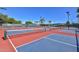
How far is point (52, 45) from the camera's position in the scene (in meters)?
4.41

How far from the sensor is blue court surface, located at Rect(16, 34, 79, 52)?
4.35 metres

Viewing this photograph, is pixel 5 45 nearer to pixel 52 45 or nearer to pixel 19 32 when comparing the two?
pixel 19 32

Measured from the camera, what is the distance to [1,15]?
438 cm

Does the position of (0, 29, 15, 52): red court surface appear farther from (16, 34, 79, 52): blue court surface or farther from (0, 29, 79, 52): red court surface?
(16, 34, 79, 52): blue court surface

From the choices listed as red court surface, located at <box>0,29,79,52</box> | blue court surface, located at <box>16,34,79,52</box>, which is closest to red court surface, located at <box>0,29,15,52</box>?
red court surface, located at <box>0,29,79,52</box>

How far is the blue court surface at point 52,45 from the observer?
4.35 meters

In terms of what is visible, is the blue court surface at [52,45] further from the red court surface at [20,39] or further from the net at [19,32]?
the net at [19,32]

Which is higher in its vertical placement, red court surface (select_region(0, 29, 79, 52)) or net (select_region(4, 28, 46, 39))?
net (select_region(4, 28, 46, 39))

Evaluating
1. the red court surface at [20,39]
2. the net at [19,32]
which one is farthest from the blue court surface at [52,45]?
the net at [19,32]

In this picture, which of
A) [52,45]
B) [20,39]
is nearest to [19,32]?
[20,39]
